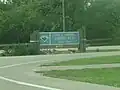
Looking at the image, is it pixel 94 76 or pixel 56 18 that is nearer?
pixel 94 76

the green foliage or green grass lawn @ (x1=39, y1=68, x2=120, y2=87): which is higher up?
the green foliage

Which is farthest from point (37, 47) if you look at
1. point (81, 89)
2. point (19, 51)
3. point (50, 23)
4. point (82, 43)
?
point (81, 89)

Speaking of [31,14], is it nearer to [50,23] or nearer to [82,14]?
[50,23]

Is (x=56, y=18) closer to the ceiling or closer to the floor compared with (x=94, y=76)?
closer to the ceiling

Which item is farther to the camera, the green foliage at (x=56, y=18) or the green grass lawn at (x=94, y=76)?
the green foliage at (x=56, y=18)

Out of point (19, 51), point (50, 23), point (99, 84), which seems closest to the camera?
point (99, 84)

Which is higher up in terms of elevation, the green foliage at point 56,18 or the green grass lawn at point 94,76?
the green foliage at point 56,18

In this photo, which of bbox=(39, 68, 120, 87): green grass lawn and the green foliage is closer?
bbox=(39, 68, 120, 87): green grass lawn

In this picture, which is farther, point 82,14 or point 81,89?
point 82,14

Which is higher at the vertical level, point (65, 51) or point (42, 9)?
point (42, 9)

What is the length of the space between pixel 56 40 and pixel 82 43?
A: 102 inches

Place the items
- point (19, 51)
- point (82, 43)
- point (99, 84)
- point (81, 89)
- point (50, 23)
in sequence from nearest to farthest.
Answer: point (81, 89), point (99, 84), point (19, 51), point (82, 43), point (50, 23)

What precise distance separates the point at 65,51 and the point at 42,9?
82.9 feet

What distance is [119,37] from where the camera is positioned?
214ft
